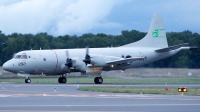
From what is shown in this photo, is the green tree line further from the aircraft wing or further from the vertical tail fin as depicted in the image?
the aircraft wing

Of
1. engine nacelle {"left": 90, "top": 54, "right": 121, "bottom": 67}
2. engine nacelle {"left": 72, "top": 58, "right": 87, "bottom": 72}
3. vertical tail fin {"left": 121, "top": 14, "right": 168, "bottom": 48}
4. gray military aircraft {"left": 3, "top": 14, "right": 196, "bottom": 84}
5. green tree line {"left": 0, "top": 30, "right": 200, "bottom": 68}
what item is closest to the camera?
engine nacelle {"left": 90, "top": 54, "right": 121, "bottom": 67}

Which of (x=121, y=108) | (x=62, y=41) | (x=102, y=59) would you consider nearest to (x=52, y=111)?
(x=121, y=108)

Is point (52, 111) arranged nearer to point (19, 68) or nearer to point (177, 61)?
point (19, 68)

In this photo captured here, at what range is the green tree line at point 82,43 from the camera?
78812 millimetres

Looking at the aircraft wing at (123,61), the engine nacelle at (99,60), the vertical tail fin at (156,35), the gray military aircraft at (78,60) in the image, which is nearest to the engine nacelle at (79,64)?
the gray military aircraft at (78,60)

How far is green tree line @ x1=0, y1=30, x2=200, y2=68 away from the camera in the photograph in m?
78.8

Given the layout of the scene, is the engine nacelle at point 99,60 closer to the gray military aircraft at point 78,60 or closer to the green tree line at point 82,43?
the gray military aircraft at point 78,60

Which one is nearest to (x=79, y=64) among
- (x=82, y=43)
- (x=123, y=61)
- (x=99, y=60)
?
(x=99, y=60)

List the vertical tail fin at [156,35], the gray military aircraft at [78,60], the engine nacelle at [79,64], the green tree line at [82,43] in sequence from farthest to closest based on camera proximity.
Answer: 1. the green tree line at [82,43]
2. the vertical tail fin at [156,35]
3. the engine nacelle at [79,64]
4. the gray military aircraft at [78,60]

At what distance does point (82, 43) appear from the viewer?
83.2 metres

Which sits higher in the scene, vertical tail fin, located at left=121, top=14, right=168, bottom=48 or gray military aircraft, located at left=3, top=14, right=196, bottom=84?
vertical tail fin, located at left=121, top=14, right=168, bottom=48

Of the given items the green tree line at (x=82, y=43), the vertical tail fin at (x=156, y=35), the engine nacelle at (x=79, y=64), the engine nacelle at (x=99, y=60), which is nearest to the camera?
the engine nacelle at (x=99, y=60)

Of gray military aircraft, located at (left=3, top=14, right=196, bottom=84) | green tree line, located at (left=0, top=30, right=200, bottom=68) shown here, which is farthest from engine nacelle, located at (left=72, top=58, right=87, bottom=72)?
green tree line, located at (left=0, top=30, right=200, bottom=68)

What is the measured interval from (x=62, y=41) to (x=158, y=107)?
68.3 meters
